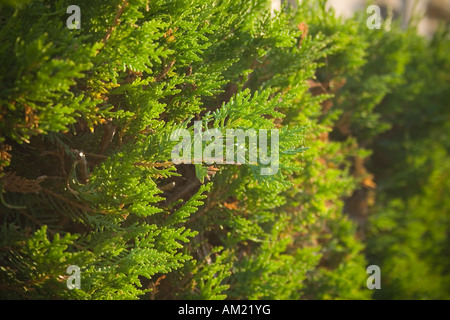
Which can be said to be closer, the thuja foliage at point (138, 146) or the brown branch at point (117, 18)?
the thuja foliage at point (138, 146)

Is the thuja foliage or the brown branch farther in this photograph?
the brown branch

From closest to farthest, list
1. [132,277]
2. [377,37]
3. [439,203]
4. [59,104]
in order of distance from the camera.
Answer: [59,104] → [132,277] → [377,37] → [439,203]

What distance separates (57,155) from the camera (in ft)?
8.72

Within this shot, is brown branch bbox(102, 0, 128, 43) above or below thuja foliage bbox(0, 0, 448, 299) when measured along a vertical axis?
above

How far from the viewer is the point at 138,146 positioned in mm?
2562

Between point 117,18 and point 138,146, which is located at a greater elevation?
point 117,18

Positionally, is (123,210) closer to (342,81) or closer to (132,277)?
(132,277)

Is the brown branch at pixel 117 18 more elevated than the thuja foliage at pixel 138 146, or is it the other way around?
the brown branch at pixel 117 18

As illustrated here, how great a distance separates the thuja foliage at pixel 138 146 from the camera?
221cm

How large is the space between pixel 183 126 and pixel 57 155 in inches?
32.2

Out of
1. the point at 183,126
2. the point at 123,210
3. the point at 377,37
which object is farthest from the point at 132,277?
the point at 377,37

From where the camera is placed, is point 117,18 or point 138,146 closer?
point 117,18

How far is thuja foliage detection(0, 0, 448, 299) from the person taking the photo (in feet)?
7.23

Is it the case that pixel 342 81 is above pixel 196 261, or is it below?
above
